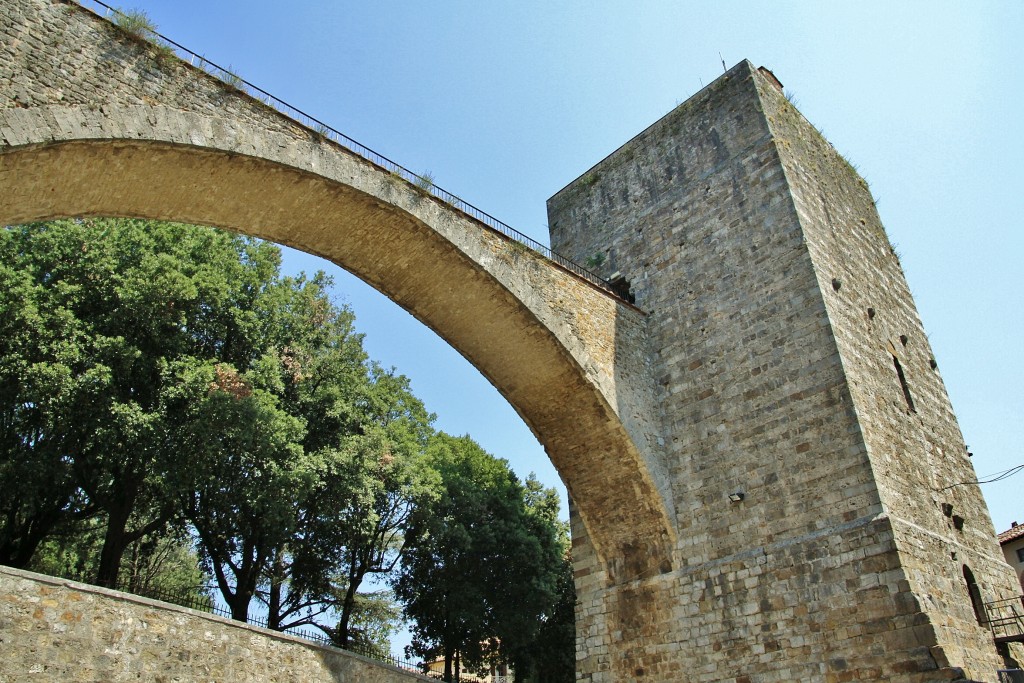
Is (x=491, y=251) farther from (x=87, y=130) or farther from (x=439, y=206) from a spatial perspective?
(x=87, y=130)

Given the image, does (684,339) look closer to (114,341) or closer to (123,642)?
(123,642)

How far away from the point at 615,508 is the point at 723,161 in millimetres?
5677

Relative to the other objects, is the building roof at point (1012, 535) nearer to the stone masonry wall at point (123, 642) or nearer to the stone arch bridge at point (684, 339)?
the stone arch bridge at point (684, 339)

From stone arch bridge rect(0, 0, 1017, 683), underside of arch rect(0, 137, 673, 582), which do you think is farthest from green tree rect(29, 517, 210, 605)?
stone arch bridge rect(0, 0, 1017, 683)

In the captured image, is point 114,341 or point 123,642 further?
point 114,341

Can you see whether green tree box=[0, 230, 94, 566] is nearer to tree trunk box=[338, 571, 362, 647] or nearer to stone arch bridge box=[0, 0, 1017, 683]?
stone arch bridge box=[0, 0, 1017, 683]

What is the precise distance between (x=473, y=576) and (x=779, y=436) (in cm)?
1120

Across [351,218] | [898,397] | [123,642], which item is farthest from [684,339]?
[123,642]

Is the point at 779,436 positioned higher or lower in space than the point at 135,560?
lower

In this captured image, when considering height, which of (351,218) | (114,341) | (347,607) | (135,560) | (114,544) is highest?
(114,341)

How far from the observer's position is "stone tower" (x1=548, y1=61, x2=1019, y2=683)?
27.3 feet

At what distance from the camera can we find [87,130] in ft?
21.8

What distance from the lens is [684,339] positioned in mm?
11320

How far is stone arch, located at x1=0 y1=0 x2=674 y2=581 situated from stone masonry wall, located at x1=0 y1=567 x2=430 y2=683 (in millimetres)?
4384
